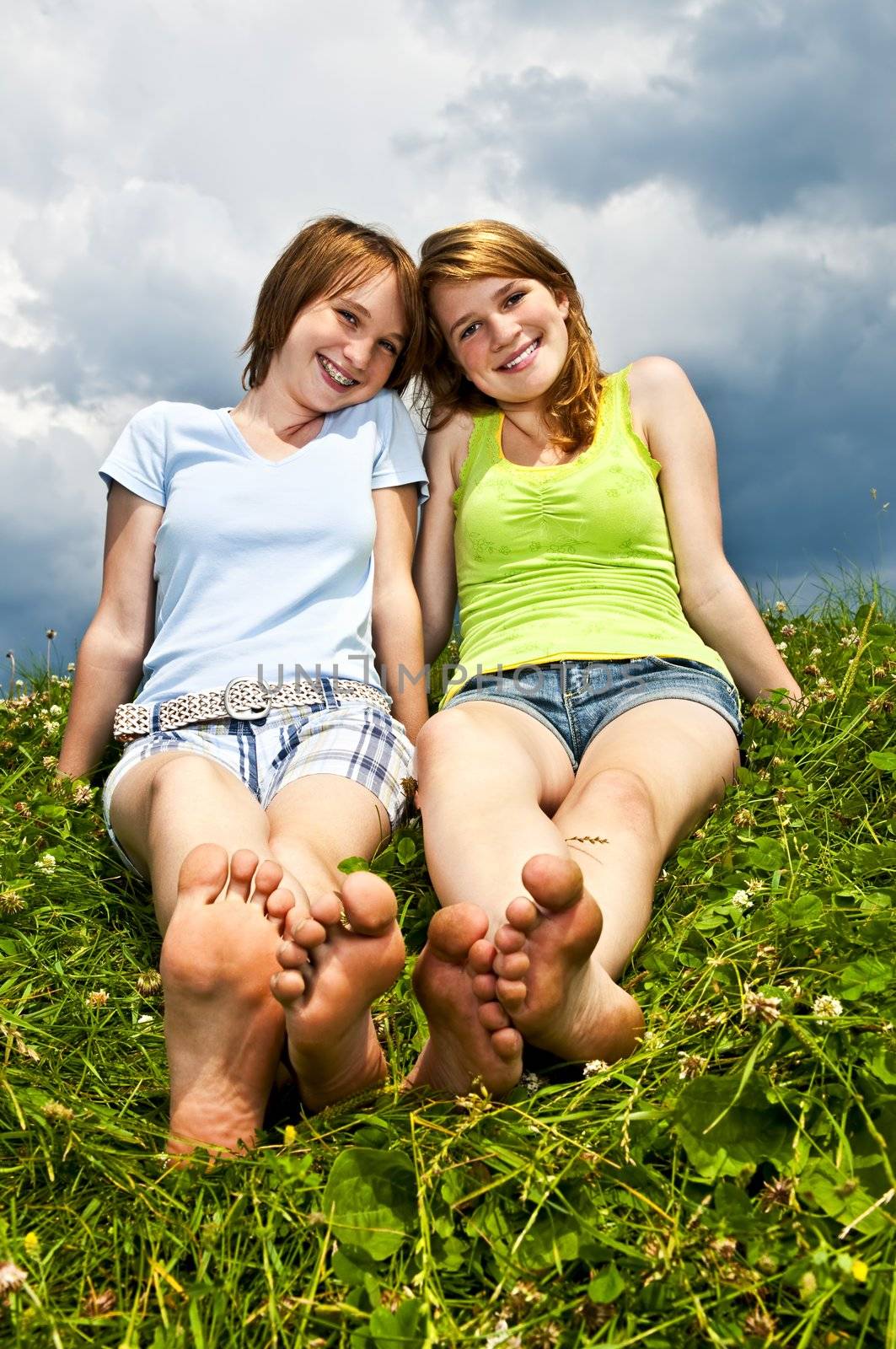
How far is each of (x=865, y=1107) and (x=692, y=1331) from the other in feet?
1.72

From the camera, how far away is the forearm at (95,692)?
399 cm

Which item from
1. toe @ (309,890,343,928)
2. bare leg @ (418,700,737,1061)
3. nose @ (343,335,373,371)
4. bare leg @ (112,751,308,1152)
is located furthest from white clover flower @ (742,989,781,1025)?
nose @ (343,335,373,371)

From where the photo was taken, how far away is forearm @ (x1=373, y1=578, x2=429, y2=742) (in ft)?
13.0

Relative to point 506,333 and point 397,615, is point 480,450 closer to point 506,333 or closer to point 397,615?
point 506,333

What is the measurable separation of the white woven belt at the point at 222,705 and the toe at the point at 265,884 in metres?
1.34

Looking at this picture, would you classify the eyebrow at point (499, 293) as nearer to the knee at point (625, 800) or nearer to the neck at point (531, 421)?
the neck at point (531, 421)

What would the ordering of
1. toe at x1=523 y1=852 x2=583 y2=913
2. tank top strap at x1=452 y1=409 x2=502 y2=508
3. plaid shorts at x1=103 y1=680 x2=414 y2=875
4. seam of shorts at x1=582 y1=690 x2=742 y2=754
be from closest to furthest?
toe at x1=523 y1=852 x2=583 y2=913 < plaid shorts at x1=103 y1=680 x2=414 y2=875 < seam of shorts at x1=582 y1=690 x2=742 y2=754 < tank top strap at x1=452 y1=409 x2=502 y2=508

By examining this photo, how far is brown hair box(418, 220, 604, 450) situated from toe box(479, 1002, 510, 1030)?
2.64 m

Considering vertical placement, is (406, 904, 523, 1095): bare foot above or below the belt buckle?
below

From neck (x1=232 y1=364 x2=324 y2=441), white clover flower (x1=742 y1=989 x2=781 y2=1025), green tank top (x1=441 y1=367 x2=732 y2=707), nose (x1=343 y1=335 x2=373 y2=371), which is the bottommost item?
white clover flower (x1=742 y1=989 x2=781 y2=1025)

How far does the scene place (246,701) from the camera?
11.4 feet

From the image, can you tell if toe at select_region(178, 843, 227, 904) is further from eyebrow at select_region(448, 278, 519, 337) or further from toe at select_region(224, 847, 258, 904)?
eyebrow at select_region(448, 278, 519, 337)

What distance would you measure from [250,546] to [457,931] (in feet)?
7.27

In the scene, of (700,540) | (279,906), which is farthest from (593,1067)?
(700,540)
